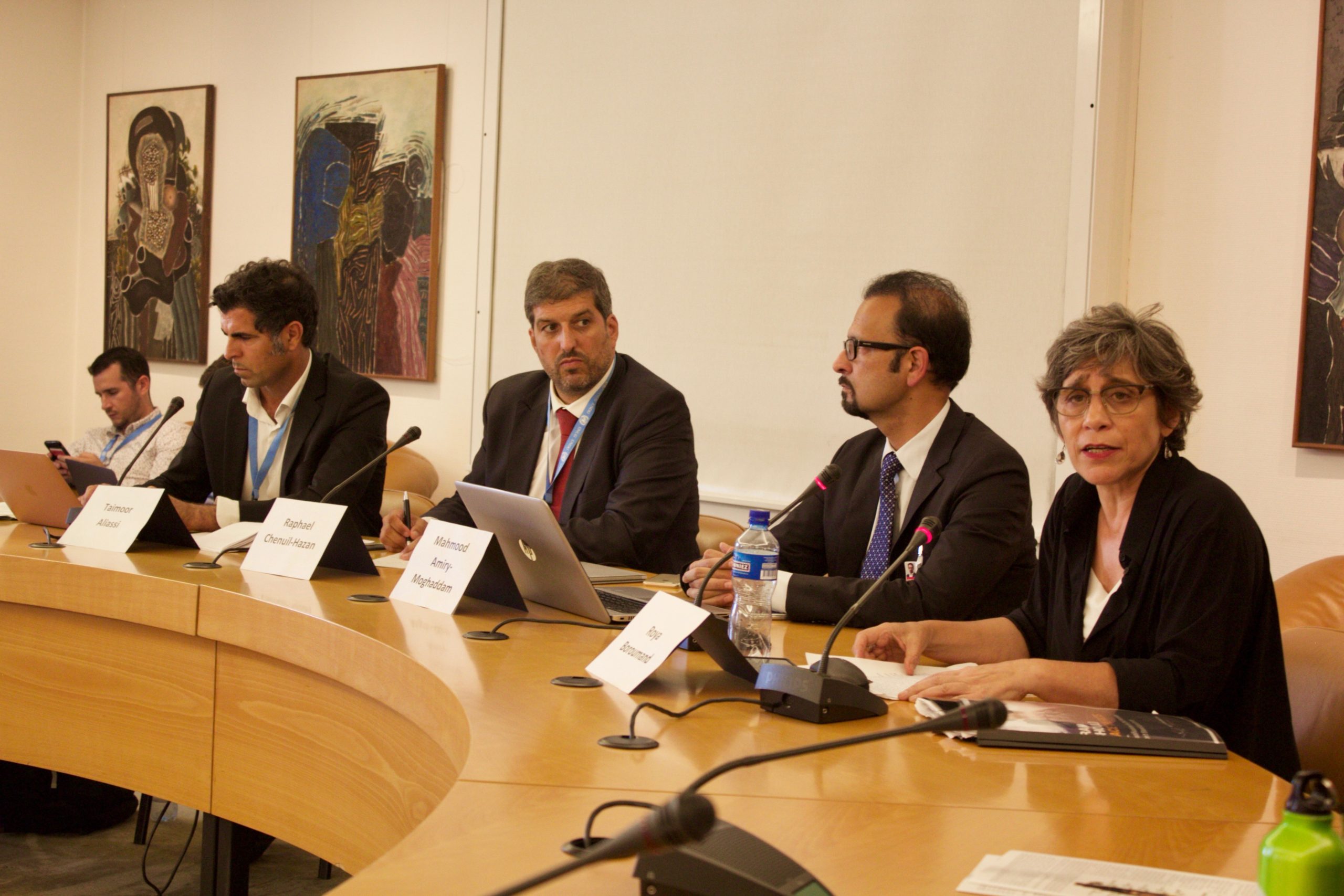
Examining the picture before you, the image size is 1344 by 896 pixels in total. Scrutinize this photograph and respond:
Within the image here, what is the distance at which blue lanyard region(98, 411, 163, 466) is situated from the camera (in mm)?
4492

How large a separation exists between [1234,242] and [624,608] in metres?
2.26

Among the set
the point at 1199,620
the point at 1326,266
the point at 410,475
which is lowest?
the point at 410,475

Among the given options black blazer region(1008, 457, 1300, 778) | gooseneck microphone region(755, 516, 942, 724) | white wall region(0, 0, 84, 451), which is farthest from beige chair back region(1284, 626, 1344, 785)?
white wall region(0, 0, 84, 451)

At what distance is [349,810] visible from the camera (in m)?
A: 1.87

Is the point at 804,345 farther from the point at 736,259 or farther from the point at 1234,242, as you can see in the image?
the point at 1234,242

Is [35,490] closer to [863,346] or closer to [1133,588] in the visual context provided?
[863,346]

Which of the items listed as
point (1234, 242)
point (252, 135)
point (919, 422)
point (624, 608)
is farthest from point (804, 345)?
point (252, 135)

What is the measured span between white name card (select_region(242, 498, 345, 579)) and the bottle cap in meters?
1.91

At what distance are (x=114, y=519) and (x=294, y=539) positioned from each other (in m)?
0.55

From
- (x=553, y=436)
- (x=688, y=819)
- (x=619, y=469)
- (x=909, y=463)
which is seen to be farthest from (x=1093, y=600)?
(x=553, y=436)

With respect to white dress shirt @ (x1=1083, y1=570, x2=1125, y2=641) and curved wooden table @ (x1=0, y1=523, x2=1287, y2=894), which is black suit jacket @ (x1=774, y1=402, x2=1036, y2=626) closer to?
curved wooden table @ (x1=0, y1=523, x2=1287, y2=894)

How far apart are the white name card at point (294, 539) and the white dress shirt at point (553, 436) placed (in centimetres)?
71

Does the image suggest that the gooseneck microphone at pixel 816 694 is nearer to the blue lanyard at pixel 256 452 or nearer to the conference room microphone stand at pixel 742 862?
the conference room microphone stand at pixel 742 862

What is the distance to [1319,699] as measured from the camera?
1.78m
